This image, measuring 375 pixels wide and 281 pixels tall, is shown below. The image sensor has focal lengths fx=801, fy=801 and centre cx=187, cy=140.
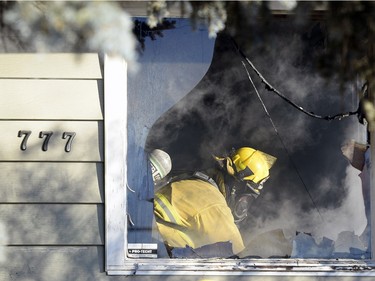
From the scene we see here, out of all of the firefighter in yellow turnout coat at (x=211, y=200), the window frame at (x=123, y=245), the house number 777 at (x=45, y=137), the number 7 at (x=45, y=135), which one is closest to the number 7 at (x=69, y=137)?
the house number 777 at (x=45, y=137)

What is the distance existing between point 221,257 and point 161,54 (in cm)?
175

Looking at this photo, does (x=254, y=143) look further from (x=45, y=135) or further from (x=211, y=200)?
(x=45, y=135)

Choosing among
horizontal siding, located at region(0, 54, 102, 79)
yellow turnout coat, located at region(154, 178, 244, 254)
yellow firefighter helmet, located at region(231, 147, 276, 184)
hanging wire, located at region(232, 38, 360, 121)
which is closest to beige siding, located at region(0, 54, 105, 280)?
horizontal siding, located at region(0, 54, 102, 79)

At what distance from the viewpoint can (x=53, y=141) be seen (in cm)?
638

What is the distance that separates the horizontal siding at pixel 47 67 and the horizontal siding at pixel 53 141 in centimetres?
37

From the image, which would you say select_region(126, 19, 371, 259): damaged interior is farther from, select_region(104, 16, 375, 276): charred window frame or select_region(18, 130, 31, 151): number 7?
select_region(18, 130, 31, 151): number 7

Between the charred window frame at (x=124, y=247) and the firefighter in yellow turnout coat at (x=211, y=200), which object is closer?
the charred window frame at (x=124, y=247)

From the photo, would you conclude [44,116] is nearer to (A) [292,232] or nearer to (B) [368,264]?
(A) [292,232]

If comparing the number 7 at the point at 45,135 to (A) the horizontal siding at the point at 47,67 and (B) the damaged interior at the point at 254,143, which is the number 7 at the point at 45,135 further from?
(B) the damaged interior at the point at 254,143

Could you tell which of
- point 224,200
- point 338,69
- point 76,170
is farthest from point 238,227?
point 338,69

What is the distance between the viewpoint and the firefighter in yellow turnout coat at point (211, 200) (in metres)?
6.62

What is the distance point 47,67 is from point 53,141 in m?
0.59

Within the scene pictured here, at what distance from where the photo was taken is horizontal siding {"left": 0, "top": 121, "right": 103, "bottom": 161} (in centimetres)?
636

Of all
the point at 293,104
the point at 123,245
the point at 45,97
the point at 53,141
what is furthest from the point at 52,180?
the point at 293,104
